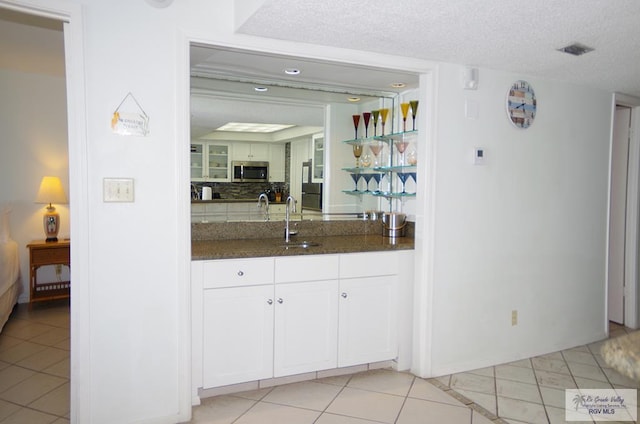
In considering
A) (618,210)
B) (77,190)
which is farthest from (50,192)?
(618,210)

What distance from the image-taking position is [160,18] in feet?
7.22

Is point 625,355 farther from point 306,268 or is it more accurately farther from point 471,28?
point 306,268

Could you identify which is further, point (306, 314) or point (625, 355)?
point (306, 314)

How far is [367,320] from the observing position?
2896 mm

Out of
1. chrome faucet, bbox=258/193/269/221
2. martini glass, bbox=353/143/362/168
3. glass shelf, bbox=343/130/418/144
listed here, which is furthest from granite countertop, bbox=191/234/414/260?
glass shelf, bbox=343/130/418/144

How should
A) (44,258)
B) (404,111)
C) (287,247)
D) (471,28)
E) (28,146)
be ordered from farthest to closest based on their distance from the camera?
(28,146) < (44,258) < (404,111) < (287,247) < (471,28)

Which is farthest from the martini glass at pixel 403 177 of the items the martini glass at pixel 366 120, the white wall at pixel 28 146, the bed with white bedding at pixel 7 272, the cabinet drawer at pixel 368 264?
the white wall at pixel 28 146

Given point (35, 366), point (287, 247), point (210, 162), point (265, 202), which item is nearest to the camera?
point (287, 247)

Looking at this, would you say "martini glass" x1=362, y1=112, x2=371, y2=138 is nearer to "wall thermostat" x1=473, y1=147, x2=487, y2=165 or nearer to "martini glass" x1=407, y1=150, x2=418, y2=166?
"martini glass" x1=407, y1=150, x2=418, y2=166

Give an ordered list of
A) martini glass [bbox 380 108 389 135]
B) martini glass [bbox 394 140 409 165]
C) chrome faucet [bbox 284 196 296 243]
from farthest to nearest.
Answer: martini glass [bbox 380 108 389 135], martini glass [bbox 394 140 409 165], chrome faucet [bbox 284 196 296 243]

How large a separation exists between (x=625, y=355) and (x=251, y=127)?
277 centimetres

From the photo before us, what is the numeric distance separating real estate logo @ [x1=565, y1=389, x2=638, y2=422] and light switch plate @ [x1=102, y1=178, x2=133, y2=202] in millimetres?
2597

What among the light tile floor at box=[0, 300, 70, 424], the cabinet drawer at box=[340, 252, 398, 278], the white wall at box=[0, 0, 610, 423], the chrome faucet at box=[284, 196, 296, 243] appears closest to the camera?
the white wall at box=[0, 0, 610, 423]

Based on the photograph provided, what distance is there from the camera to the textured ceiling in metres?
1.97
